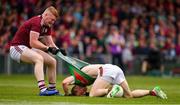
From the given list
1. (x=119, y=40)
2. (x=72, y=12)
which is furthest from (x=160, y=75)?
(x=72, y=12)

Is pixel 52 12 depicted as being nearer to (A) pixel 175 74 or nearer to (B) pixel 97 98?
(B) pixel 97 98

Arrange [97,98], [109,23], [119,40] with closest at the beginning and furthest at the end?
[97,98] < [119,40] < [109,23]

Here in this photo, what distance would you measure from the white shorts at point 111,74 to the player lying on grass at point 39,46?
1.39m

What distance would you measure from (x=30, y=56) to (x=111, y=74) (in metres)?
2.18

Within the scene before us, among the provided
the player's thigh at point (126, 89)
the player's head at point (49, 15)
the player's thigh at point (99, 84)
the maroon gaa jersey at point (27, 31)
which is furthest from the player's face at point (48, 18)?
the player's thigh at point (126, 89)

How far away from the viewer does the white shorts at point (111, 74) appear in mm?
17859

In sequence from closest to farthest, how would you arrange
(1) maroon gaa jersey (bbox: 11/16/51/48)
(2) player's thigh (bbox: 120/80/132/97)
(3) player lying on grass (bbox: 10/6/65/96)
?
(2) player's thigh (bbox: 120/80/132/97) → (3) player lying on grass (bbox: 10/6/65/96) → (1) maroon gaa jersey (bbox: 11/16/51/48)

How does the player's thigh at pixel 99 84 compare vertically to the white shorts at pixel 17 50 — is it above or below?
below

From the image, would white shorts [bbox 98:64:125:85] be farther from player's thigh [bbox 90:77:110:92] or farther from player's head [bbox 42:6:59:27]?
player's head [bbox 42:6:59:27]

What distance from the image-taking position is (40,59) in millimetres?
18391

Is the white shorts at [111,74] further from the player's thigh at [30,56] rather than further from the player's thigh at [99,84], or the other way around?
the player's thigh at [30,56]

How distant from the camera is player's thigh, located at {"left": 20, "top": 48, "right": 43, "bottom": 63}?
18.4m

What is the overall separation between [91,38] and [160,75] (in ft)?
13.0

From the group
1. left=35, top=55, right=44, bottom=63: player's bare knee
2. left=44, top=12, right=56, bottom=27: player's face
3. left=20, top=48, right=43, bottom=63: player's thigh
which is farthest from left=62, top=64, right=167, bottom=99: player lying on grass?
left=44, top=12, right=56, bottom=27: player's face
